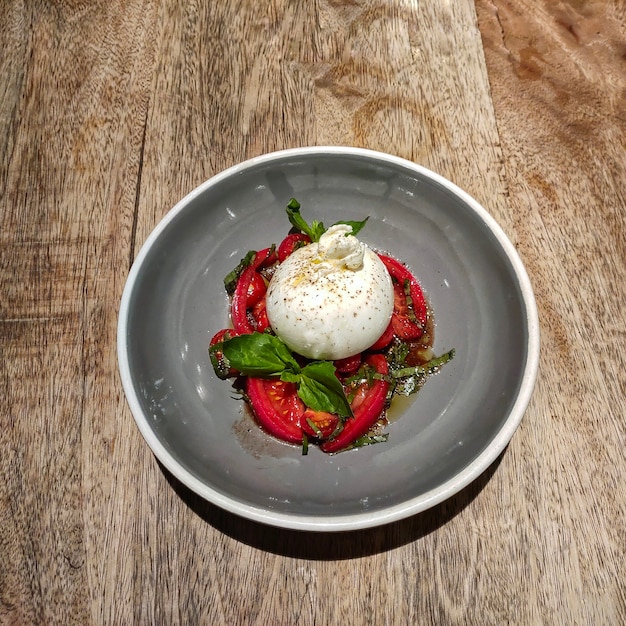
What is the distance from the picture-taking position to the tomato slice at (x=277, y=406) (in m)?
1.35

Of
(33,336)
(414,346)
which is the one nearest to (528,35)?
(414,346)

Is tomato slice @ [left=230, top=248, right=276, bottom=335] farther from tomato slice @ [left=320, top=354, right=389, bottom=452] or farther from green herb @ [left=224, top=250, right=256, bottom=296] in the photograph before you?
tomato slice @ [left=320, top=354, right=389, bottom=452]

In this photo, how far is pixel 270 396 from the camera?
1378 mm

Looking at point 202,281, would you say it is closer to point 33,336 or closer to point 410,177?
point 33,336

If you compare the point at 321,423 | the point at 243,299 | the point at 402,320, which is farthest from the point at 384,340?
the point at 243,299

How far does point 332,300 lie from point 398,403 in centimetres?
34

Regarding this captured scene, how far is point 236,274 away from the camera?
156 centimetres

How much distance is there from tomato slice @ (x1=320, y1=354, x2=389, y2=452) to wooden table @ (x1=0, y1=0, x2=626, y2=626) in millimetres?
246

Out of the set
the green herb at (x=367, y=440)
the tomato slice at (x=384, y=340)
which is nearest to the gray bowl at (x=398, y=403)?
the green herb at (x=367, y=440)

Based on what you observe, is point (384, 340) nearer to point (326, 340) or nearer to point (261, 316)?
Answer: point (326, 340)

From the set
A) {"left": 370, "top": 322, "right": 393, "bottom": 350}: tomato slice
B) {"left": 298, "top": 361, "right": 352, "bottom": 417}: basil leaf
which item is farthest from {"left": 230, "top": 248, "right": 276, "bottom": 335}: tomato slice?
{"left": 370, "top": 322, "right": 393, "bottom": 350}: tomato slice

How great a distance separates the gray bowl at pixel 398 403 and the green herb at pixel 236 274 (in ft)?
0.10

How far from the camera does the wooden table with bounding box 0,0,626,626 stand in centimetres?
132

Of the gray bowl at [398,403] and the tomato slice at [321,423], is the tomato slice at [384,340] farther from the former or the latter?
the tomato slice at [321,423]
